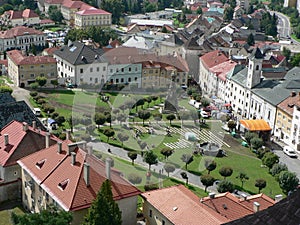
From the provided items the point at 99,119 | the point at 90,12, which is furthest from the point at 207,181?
the point at 90,12

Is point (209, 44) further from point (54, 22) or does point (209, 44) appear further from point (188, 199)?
point (188, 199)

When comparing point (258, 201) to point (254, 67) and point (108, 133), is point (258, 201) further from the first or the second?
point (254, 67)

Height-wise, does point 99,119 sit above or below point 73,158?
below

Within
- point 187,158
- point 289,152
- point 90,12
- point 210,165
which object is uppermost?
point 90,12

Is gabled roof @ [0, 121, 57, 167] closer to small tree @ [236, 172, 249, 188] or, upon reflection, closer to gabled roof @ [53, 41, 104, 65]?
small tree @ [236, 172, 249, 188]

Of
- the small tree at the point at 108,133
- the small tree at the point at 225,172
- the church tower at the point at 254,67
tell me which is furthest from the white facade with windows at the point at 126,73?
the small tree at the point at 225,172

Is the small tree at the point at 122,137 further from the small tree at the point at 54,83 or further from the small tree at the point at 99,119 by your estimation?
the small tree at the point at 54,83
